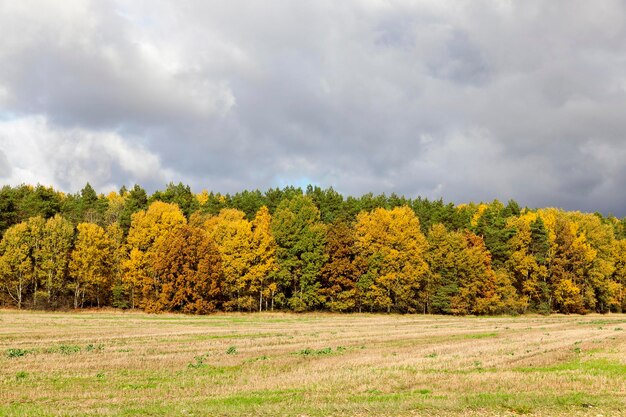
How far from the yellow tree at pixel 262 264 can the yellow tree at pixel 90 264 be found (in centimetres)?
2518

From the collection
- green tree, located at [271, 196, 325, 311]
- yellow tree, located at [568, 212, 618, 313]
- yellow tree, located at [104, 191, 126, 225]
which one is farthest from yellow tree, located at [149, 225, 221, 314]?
yellow tree, located at [568, 212, 618, 313]

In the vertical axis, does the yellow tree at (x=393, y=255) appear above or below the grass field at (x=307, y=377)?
above

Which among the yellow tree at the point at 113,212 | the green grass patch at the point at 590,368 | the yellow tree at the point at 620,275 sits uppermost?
the yellow tree at the point at 113,212

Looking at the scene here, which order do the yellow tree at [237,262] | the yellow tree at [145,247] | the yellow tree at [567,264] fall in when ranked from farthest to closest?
the yellow tree at [567,264] → the yellow tree at [237,262] → the yellow tree at [145,247]

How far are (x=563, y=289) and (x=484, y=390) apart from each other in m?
89.2

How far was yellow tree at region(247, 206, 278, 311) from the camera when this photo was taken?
84.1 meters

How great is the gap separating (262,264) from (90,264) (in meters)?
28.6

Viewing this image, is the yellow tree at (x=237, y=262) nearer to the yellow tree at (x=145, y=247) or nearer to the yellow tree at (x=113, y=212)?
the yellow tree at (x=145, y=247)

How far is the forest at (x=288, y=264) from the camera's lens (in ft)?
263

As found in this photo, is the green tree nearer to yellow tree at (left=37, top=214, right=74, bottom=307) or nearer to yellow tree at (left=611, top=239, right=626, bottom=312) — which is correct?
yellow tree at (left=37, top=214, right=74, bottom=307)

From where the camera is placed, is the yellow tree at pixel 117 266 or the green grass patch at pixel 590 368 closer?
the green grass patch at pixel 590 368

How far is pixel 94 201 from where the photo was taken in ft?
408

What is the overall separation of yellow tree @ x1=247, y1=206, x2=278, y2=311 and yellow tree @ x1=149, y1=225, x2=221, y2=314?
628 centimetres

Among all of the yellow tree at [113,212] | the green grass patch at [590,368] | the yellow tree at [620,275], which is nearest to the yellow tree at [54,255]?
the yellow tree at [113,212]
